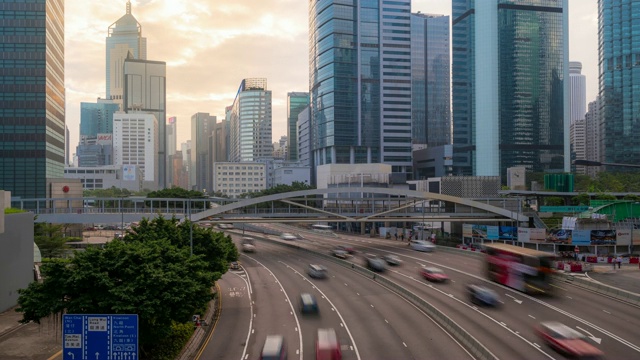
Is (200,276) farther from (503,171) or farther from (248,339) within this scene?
(503,171)

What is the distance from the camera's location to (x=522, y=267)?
4644cm

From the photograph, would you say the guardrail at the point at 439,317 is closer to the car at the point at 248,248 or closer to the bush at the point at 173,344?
the bush at the point at 173,344

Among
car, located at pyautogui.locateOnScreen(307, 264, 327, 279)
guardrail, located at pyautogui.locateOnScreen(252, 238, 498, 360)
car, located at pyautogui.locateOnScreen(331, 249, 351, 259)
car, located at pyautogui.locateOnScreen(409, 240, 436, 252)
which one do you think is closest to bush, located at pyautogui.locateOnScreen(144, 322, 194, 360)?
guardrail, located at pyautogui.locateOnScreen(252, 238, 498, 360)

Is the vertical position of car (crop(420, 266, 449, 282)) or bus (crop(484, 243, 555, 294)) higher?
bus (crop(484, 243, 555, 294))

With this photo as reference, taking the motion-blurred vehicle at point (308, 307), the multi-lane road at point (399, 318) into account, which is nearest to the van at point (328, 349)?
the multi-lane road at point (399, 318)

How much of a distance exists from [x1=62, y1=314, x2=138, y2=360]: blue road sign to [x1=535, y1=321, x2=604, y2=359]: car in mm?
23018

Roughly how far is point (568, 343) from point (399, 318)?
1420 cm

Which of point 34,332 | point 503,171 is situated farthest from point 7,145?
point 503,171

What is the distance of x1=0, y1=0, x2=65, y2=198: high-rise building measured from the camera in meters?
96.1

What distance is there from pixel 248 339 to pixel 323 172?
14112 centimetres

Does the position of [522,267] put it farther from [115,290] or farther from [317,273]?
[115,290]

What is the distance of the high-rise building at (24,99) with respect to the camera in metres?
96.1

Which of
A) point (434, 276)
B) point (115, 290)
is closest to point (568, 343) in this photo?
point (115, 290)

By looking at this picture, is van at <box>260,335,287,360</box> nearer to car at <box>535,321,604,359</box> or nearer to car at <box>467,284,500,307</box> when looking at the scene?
car at <box>535,321,604,359</box>
